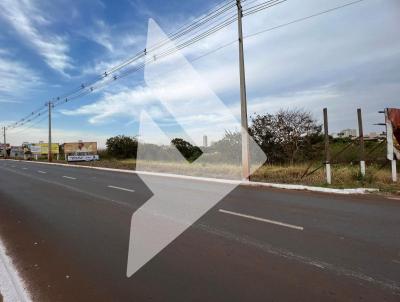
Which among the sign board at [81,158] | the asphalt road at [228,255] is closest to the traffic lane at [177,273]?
the asphalt road at [228,255]

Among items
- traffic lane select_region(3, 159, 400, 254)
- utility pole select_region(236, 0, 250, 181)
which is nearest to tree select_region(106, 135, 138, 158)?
utility pole select_region(236, 0, 250, 181)

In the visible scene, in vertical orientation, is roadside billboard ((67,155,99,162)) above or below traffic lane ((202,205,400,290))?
above

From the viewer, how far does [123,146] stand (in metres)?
64.6

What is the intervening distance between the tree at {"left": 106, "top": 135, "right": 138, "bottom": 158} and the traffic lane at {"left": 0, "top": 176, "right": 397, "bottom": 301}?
188ft

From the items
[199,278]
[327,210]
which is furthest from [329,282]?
[327,210]

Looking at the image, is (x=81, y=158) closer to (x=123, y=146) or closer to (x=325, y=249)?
(x=123, y=146)

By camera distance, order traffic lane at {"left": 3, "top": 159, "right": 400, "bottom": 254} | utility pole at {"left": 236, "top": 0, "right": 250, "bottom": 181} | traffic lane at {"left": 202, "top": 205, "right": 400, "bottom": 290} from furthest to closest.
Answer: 1. utility pole at {"left": 236, "top": 0, "right": 250, "bottom": 181}
2. traffic lane at {"left": 3, "top": 159, "right": 400, "bottom": 254}
3. traffic lane at {"left": 202, "top": 205, "right": 400, "bottom": 290}

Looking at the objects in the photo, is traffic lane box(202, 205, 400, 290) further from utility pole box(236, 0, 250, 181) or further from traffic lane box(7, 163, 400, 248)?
utility pole box(236, 0, 250, 181)

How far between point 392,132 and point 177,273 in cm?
1342

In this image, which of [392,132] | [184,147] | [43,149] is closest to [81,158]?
[184,147]

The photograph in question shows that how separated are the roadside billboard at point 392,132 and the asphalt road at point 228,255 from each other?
5.95 meters

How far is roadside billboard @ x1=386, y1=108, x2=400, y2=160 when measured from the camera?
15164 millimetres

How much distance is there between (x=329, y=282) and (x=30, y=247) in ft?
17.2

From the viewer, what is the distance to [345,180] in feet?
52.2
